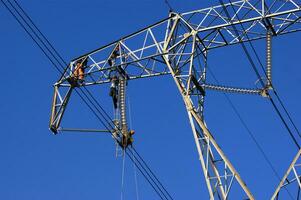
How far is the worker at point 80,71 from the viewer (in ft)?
110

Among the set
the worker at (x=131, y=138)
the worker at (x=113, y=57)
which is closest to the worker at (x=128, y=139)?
the worker at (x=131, y=138)

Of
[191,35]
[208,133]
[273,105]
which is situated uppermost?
[191,35]

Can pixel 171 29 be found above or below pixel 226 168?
above

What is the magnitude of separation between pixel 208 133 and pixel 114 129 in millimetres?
4941

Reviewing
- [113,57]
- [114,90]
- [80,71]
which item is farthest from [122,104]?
[80,71]

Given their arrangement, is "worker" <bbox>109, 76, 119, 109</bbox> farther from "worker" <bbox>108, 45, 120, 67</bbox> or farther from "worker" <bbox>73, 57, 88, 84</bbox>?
"worker" <bbox>73, 57, 88, 84</bbox>

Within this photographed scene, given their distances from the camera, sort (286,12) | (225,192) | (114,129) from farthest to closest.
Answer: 1. (114,129)
2. (286,12)
3. (225,192)

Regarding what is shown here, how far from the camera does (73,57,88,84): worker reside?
33.4m

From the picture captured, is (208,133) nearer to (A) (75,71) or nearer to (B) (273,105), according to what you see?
(B) (273,105)

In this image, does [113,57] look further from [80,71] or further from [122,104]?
[122,104]

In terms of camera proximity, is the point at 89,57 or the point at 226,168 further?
the point at 89,57

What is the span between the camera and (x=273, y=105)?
31.4m

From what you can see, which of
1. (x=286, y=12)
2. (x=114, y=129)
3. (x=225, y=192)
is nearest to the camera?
(x=225, y=192)

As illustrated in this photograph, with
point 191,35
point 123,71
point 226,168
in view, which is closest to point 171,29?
point 191,35
